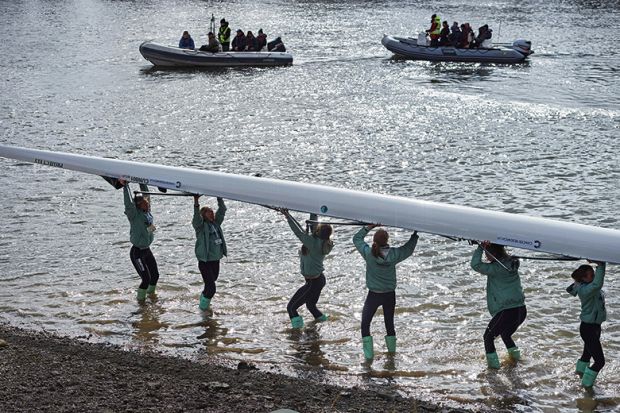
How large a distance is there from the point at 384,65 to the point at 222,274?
21318 mm

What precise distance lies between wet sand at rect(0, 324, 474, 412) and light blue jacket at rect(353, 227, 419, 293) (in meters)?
1.23

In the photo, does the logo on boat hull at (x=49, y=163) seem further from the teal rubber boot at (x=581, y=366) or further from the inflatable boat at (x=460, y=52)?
the inflatable boat at (x=460, y=52)

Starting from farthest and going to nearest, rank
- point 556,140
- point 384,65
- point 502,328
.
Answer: point 384,65 → point 556,140 → point 502,328

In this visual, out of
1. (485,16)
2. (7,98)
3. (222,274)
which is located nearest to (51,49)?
(7,98)

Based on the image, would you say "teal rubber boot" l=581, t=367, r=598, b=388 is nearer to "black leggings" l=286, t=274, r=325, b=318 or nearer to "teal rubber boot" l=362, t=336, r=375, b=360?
"teal rubber boot" l=362, t=336, r=375, b=360

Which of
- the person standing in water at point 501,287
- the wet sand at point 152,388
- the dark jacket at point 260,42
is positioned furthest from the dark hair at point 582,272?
the dark jacket at point 260,42

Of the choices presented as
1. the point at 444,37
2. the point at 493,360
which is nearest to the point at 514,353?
the point at 493,360

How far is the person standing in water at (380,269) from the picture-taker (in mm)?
9828

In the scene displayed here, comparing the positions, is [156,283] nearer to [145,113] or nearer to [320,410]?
[320,410]

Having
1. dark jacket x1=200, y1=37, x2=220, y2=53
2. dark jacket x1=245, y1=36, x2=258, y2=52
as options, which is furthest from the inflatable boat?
dark jacket x1=200, y1=37, x2=220, y2=53

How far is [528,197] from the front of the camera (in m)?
17.7

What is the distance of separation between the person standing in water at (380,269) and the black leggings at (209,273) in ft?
7.56

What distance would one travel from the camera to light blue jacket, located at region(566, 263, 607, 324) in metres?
9.10

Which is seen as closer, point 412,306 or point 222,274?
point 412,306
